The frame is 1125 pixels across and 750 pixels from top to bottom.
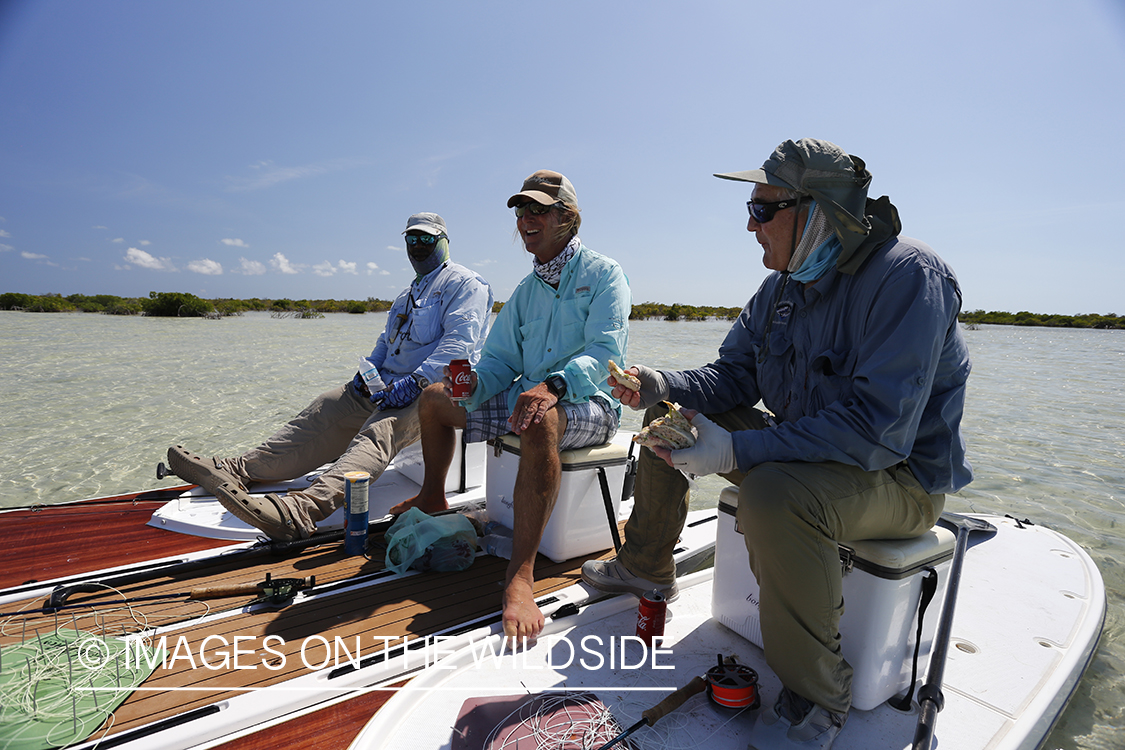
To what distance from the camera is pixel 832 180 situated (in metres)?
1.59

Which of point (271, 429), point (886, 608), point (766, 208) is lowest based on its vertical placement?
point (271, 429)

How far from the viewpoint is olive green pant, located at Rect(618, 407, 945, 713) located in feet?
4.66

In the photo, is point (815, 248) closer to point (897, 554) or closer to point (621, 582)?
point (897, 554)

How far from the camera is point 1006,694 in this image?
1765 mm

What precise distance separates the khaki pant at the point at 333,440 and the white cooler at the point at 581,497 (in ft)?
2.46

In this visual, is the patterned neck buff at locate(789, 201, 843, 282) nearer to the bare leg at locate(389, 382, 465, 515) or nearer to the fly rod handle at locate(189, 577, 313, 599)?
the bare leg at locate(389, 382, 465, 515)

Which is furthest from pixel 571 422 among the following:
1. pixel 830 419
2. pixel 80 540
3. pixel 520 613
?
pixel 80 540

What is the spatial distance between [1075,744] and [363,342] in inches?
743

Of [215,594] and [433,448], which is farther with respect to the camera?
[433,448]

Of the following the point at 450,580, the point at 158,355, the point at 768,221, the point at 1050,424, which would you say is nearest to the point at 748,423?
the point at 768,221

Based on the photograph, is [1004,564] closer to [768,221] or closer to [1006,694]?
[1006,694]

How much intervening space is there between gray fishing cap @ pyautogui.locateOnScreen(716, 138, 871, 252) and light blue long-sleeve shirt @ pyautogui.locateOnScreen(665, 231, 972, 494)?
0.13 metres

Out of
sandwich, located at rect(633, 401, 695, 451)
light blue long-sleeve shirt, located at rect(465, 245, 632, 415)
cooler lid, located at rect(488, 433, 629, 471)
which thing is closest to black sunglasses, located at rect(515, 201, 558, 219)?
light blue long-sleeve shirt, located at rect(465, 245, 632, 415)

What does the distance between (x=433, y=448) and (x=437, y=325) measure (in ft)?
2.83
